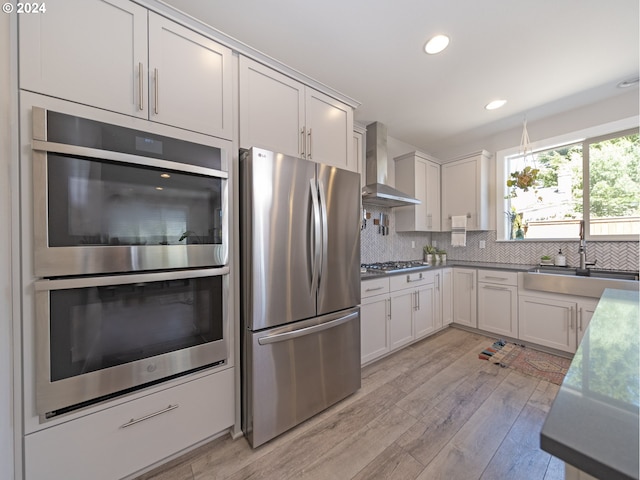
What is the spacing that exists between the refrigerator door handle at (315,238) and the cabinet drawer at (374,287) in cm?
69

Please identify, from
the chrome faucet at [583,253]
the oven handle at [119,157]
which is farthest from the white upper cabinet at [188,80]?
the chrome faucet at [583,253]

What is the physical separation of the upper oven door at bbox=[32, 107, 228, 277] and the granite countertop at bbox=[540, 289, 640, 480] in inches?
56.6

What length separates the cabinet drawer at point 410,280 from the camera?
2593 mm

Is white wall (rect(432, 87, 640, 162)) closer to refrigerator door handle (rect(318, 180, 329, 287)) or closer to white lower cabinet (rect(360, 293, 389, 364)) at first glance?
white lower cabinet (rect(360, 293, 389, 364))

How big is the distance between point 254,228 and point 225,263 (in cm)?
27

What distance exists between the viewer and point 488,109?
284cm

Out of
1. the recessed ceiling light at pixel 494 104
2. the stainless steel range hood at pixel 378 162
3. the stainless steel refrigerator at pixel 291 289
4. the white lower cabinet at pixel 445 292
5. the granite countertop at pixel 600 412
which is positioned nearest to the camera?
the granite countertop at pixel 600 412

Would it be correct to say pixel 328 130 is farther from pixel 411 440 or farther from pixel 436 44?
pixel 411 440

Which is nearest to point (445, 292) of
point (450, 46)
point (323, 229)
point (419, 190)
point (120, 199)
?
point (419, 190)

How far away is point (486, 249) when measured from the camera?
359 cm

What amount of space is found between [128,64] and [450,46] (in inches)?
82.6

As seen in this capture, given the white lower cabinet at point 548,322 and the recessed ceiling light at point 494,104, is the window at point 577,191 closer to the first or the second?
the recessed ceiling light at point 494,104

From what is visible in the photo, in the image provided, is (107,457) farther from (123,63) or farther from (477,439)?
(477,439)

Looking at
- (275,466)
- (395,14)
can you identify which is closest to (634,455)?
(275,466)
